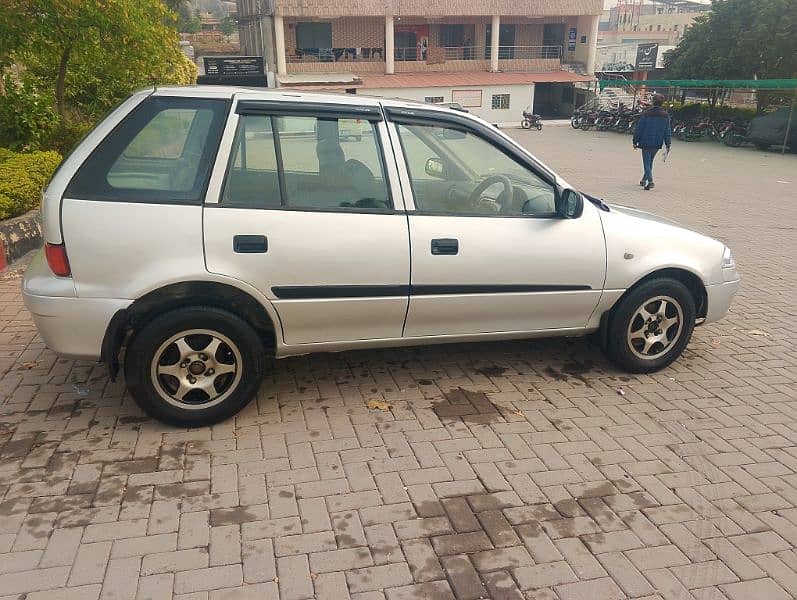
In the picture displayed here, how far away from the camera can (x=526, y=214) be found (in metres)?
4.07

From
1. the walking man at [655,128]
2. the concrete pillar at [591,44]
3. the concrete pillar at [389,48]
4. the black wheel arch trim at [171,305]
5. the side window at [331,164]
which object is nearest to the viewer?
the black wheel arch trim at [171,305]

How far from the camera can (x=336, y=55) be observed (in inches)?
1526

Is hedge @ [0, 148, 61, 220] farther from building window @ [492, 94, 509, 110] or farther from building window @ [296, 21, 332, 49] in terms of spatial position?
building window @ [296, 21, 332, 49]

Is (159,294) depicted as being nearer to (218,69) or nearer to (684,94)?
(218,69)

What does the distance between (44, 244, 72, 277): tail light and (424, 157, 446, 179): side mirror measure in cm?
208

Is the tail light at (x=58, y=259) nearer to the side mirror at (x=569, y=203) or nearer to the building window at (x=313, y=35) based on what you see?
the side mirror at (x=569, y=203)

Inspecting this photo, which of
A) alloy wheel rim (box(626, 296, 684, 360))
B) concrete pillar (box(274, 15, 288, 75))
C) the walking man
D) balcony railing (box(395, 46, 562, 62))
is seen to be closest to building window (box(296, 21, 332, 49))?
concrete pillar (box(274, 15, 288, 75))

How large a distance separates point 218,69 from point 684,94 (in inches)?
750

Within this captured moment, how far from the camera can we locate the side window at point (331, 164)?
371cm

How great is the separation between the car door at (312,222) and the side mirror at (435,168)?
11.1 inches

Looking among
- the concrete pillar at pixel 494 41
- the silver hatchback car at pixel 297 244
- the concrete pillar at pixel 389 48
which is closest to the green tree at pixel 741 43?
the concrete pillar at pixel 494 41

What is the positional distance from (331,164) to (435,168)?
2.19 ft

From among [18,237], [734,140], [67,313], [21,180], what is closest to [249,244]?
[67,313]

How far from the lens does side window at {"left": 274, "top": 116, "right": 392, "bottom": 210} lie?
3705 millimetres
